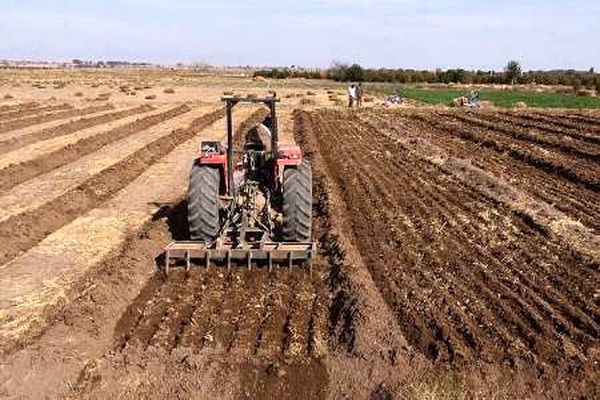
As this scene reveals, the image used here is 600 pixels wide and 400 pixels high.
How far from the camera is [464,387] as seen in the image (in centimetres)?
538

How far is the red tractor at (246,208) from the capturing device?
8.09 metres

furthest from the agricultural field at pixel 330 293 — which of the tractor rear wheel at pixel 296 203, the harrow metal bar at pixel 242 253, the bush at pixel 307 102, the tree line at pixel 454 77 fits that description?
the tree line at pixel 454 77

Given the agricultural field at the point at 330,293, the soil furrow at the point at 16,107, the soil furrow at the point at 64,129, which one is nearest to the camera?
the agricultural field at the point at 330,293

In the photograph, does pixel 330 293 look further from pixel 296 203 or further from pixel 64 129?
pixel 64 129

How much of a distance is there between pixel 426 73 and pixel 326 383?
73766 millimetres

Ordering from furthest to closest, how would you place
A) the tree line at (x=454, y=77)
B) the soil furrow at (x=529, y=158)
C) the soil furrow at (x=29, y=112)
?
the tree line at (x=454, y=77) < the soil furrow at (x=29, y=112) < the soil furrow at (x=529, y=158)

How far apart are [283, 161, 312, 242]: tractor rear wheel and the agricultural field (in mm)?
490

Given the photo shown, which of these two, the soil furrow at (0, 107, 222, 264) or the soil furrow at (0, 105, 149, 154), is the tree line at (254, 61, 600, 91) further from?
the soil furrow at (0, 107, 222, 264)

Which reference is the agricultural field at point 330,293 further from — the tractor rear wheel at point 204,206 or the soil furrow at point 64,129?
the soil furrow at point 64,129

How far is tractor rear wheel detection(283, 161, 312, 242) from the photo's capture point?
8.39 meters

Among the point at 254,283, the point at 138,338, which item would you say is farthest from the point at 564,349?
the point at 138,338

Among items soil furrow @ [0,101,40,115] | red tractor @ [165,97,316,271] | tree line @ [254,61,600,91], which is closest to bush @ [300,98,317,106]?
soil furrow @ [0,101,40,115]

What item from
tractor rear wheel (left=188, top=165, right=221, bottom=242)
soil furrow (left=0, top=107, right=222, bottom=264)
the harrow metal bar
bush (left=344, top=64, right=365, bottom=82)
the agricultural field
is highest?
tractor rear wheel (left=188, top=165, right=221, bottom=242)

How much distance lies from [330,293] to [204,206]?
1.97 metres
